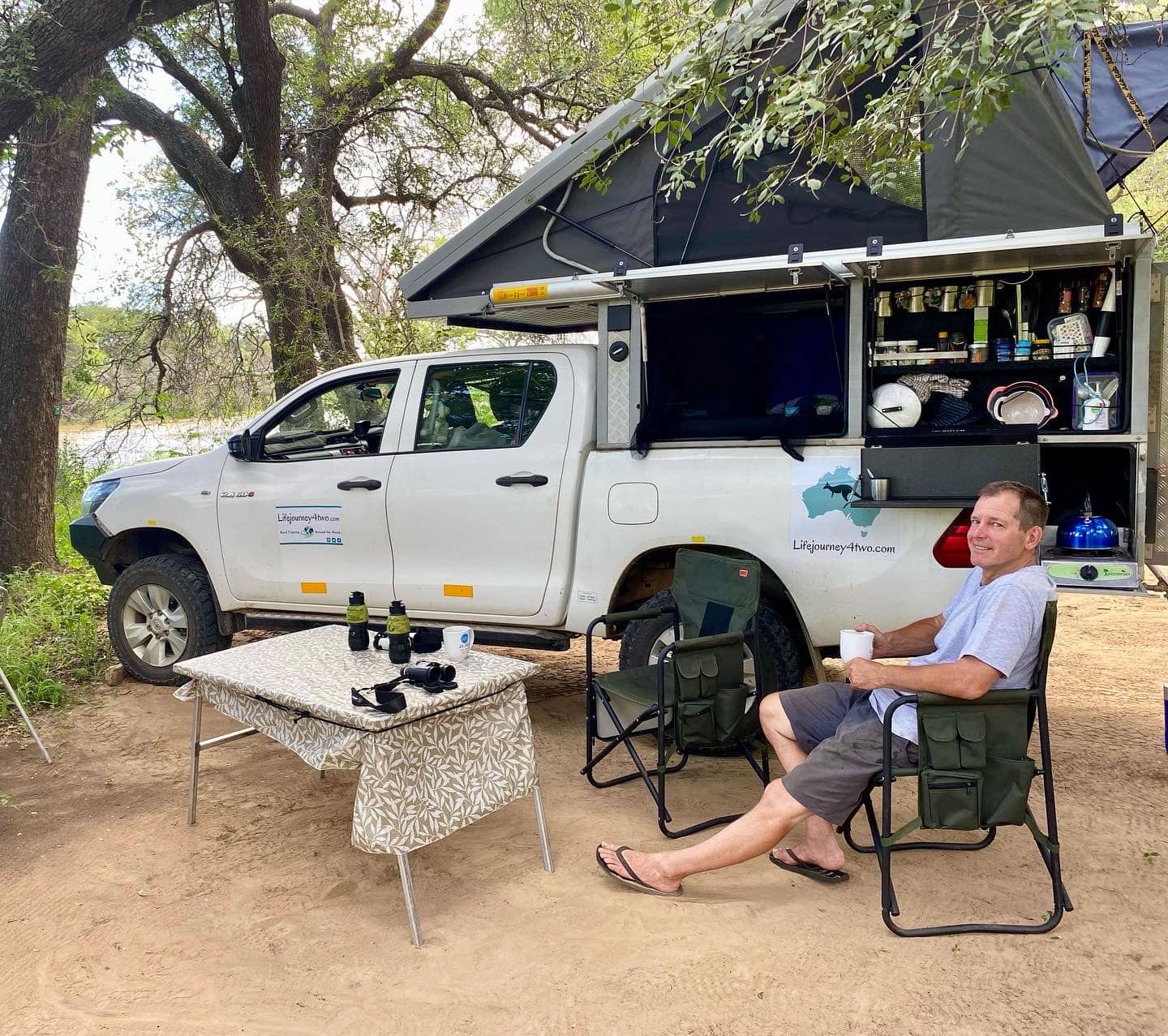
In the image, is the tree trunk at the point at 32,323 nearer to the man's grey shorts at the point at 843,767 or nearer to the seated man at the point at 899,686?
the seated man at the point at 899,686

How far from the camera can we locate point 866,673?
2877 mm

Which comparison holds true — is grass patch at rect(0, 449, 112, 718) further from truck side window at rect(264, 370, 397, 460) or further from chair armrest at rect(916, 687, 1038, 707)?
chair armrest at rect(916, 687, 1038, 707)

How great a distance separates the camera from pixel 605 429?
4.35 m

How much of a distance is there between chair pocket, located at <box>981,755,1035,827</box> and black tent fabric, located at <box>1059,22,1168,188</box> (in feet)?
7.72

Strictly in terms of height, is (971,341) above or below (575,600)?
above

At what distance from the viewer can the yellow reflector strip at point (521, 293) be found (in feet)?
14.4

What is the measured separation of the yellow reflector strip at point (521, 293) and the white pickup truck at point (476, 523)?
26 centimetres

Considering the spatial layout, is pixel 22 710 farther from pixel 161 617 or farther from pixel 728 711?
pixel 728 711

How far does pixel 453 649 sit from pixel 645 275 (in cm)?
170

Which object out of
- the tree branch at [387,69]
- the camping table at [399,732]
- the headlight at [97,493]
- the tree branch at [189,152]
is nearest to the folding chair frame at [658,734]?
the camping table at [399,732]

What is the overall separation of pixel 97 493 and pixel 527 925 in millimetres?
3903

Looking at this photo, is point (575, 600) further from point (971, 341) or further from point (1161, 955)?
point (1161, 955)

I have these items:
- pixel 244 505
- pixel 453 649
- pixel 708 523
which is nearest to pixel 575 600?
pixel 708 523

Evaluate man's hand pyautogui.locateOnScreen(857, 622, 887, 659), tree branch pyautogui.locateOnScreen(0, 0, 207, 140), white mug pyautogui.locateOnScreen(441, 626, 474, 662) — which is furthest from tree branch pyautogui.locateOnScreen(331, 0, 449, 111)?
man's hand pyautogui.locateOnScreen(857, 622, 887, 659)
